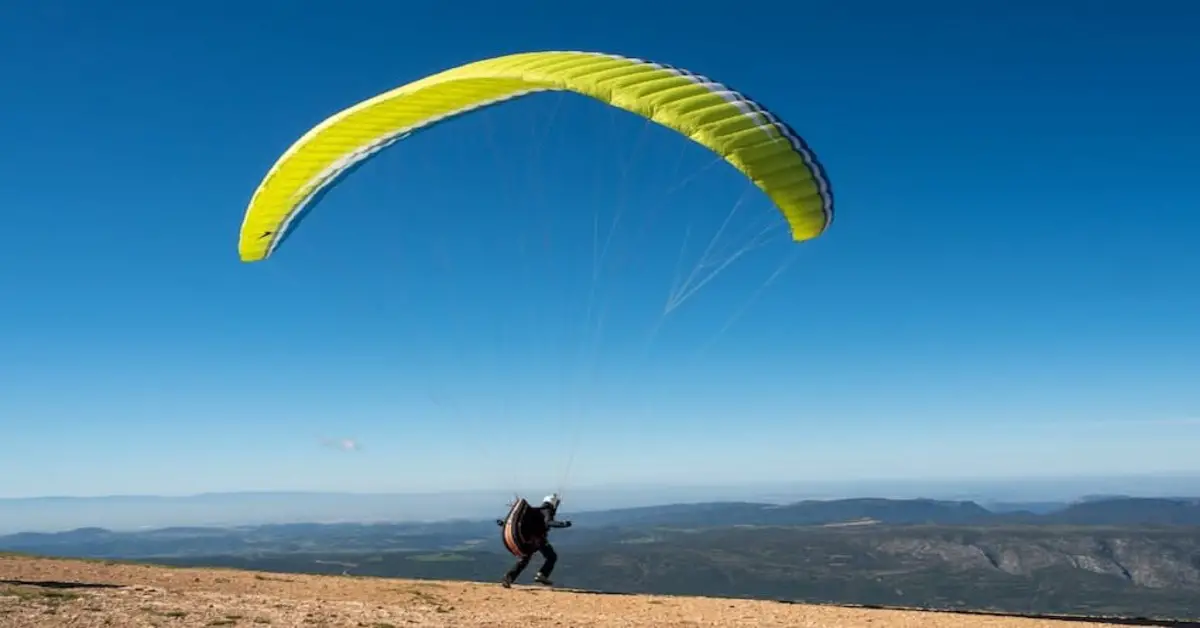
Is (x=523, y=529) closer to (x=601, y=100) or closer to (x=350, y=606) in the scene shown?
(x=350, y=606)

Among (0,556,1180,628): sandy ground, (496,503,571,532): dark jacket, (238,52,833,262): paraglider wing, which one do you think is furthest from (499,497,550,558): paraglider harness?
(238,52,833,262): paraglider wing

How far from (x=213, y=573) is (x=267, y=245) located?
8.90m

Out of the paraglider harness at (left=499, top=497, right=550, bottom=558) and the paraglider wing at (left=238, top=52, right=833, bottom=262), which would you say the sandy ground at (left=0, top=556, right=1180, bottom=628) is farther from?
the paraglider wing at (left=238, top=52, right=833, bottom=262)

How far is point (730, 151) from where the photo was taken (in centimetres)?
1448

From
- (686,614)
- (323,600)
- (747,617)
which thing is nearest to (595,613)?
(686,614)

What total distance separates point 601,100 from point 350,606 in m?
10.5

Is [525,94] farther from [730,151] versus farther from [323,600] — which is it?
[323,600]

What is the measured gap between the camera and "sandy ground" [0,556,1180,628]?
584 inches

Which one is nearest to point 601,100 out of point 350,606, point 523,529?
point 523,529

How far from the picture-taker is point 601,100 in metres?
14.5

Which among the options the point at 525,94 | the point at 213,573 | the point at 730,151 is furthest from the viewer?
the point at 213,573

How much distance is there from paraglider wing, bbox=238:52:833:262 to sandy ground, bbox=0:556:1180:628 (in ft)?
25.7

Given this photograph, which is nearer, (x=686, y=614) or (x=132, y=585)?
(x=686, y=614)

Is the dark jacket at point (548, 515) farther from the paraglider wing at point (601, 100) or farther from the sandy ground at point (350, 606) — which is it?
the paraglider wing at point (601, 100)
